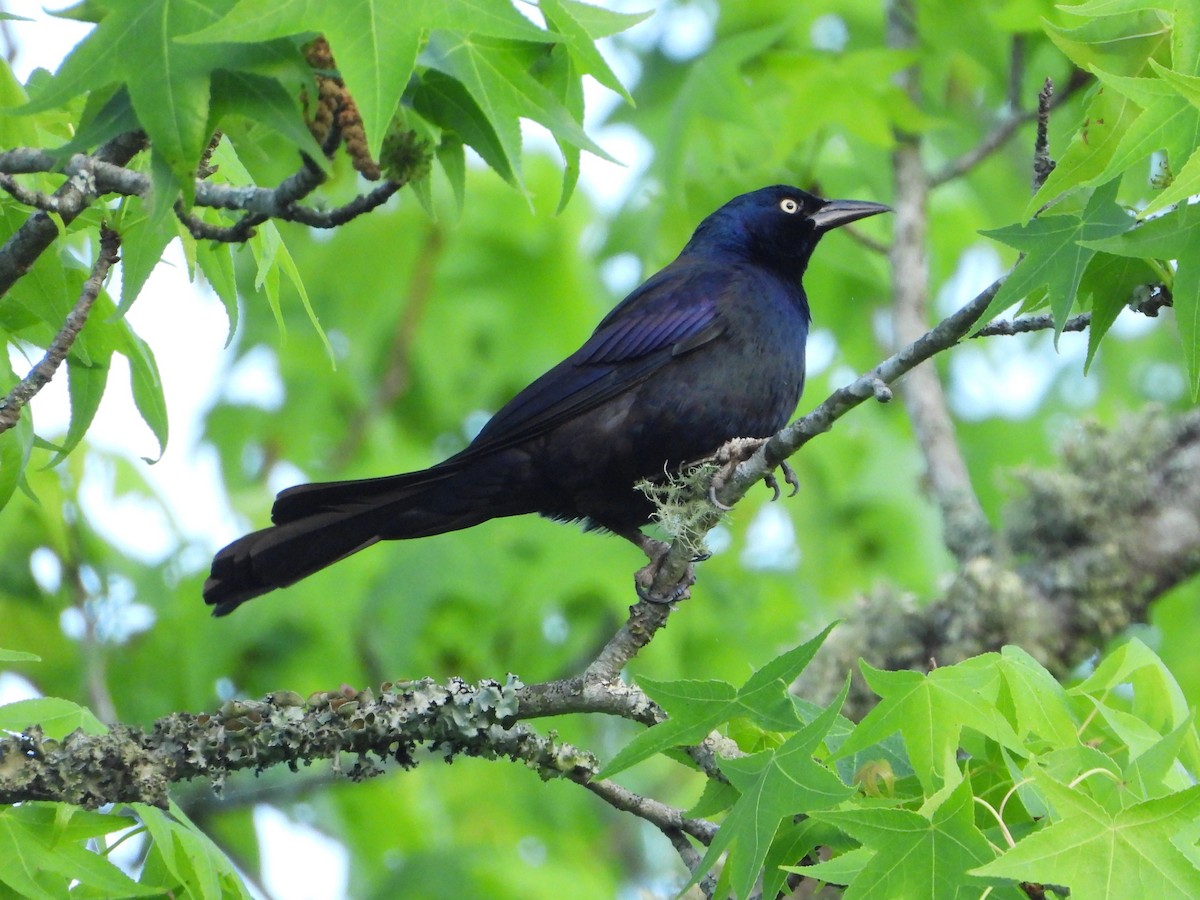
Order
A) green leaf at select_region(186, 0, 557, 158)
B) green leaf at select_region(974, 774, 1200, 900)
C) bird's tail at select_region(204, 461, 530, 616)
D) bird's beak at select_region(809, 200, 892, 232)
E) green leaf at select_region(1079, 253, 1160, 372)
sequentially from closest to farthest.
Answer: green leaf at select_region(974, 774, 1200, 900)
green leaf at select_region(186, 0, 557, 158)
green leaf at select_region(1079, 253, 1160, 372)
bird's tail at select_region(204, 461, 530, 616)
bird's beak at select_region(809, 200, 892, 232)

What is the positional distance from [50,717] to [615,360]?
2292 millimetres

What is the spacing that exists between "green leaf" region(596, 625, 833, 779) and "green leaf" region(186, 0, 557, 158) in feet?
3.31

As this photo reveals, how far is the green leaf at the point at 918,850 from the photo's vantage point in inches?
78.7

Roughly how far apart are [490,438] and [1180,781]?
248 centimetres

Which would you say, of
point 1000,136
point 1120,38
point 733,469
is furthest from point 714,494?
point 1000,136

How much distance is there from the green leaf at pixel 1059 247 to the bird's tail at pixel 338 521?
7.35 ft

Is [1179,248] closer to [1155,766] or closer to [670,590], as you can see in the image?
[1155,766]

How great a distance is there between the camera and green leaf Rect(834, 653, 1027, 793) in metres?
2.17

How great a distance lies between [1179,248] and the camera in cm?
222

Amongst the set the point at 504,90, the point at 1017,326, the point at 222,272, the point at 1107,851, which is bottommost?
the point at 1107,851

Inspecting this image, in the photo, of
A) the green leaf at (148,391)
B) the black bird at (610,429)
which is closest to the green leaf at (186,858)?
the green leaf at (148,391)

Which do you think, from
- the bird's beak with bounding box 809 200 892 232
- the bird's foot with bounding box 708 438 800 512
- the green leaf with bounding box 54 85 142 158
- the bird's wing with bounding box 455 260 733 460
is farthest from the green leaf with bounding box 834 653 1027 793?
the bird's beak with bounding box 809 200 892 232

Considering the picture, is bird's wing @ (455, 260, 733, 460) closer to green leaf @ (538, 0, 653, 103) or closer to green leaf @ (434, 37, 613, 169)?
green leaf @ (538, 0, 653, 103)

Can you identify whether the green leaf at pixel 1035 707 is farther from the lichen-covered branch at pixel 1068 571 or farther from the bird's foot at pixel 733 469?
the lichen-covered branch at pixel 1068 571
